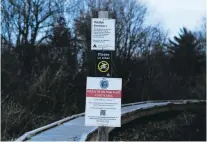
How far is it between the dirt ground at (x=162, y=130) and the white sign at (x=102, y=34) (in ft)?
38.2

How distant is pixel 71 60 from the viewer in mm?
→ 29234

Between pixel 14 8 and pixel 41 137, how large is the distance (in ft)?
60.9

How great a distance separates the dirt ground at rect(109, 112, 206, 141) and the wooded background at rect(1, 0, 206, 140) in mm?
3955

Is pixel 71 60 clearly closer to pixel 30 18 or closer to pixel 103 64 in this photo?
pixel 30 18

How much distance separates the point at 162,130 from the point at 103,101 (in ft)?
58.1

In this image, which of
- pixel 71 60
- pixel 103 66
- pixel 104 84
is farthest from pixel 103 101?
pixel 71 60

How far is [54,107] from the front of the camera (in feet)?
69.0

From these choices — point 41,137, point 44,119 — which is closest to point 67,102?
point 44,119

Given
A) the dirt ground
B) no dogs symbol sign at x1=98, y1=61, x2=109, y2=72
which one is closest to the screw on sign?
no dogs symbol sign at x1=98, y1=61, x2=109, y2=72

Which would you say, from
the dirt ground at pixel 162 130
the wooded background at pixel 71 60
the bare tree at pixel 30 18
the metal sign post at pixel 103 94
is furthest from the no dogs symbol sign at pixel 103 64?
the bare tree at pixel 30 18

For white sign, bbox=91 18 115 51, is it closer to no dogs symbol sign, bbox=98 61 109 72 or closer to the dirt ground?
no dogs symbol sign, bbox=98 61 109 72

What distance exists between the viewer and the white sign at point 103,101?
15.1ft

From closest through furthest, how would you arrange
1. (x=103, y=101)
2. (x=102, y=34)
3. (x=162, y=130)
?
(x=103, y=101) → (x=102, y=34) → (x=162, y=130)

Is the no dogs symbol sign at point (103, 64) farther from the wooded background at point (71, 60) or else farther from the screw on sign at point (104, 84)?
the wooded background at point (71, 60)
